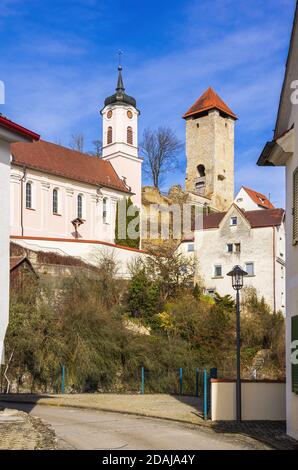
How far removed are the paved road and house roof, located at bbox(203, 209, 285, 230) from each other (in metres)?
31.9

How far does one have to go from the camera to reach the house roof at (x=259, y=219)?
47.4 metres

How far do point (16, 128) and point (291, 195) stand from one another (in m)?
5.71

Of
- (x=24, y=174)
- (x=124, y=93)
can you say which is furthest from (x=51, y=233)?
(x=124, y=93)

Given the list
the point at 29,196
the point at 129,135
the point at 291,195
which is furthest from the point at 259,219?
the point at 291,195

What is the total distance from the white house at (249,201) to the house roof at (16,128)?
5364 cm

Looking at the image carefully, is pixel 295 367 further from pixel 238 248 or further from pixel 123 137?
pixel 123 137

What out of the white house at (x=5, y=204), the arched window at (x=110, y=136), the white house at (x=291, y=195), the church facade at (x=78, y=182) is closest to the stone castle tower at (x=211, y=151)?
the arched window at (x=110, y=136)

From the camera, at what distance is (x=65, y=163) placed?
54.2 meters

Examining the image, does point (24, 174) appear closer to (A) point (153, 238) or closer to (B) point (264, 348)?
(A) point (153, 238)

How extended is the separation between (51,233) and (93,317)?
2092 cm

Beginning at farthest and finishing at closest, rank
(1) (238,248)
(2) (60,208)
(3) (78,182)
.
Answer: (3) (78,182) < (2) (60,208) < (1) (238,248)

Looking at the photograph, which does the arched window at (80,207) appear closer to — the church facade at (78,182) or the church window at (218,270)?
the church facade at (78,182)

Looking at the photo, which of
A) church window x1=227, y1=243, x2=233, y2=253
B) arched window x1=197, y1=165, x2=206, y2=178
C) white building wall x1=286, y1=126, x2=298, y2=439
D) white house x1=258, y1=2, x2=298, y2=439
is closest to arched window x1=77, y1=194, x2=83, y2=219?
church window x1=227, y1=243, x2=233, y2=253
